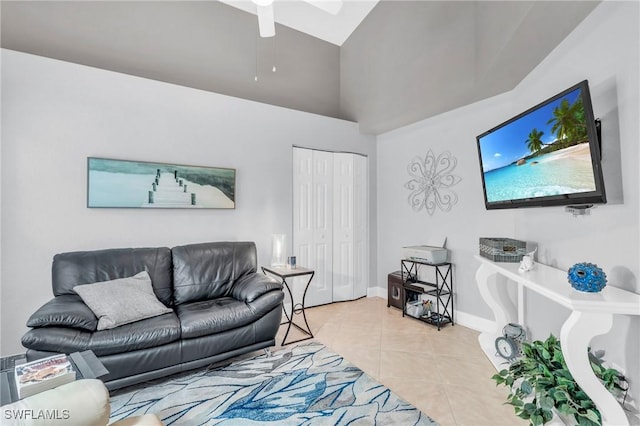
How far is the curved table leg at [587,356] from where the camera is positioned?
1.41 meters

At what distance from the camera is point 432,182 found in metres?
3.81

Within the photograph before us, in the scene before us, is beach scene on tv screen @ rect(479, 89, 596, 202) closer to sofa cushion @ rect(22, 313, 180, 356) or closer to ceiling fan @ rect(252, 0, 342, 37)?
ceiling fan @ rect(252, 0, 342, 37)

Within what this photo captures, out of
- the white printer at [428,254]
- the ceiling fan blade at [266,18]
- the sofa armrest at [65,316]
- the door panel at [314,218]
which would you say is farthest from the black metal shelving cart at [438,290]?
the sofa armrest at [65,316]

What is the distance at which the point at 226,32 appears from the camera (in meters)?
3.87

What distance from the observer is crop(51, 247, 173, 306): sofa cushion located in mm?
2475

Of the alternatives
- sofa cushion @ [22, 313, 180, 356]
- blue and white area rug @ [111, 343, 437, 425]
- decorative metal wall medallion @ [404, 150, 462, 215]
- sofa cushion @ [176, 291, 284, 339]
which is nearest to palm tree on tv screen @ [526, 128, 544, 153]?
decorative metal wall medallion @ [404, 150, 462, 215]

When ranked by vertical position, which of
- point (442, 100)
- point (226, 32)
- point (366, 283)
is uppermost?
point (226, 32)

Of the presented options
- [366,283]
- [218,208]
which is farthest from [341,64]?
[366,283]

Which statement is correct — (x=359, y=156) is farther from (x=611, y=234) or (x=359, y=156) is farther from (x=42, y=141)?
(x=42, y=141)

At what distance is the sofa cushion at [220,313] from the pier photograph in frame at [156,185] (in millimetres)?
1108

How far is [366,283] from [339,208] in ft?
3.95

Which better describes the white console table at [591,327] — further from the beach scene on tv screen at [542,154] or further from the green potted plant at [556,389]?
the beach scene on tv screen at [542,154]

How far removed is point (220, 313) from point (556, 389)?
219 centimetres

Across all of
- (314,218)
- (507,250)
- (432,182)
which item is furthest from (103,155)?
(507,250)
